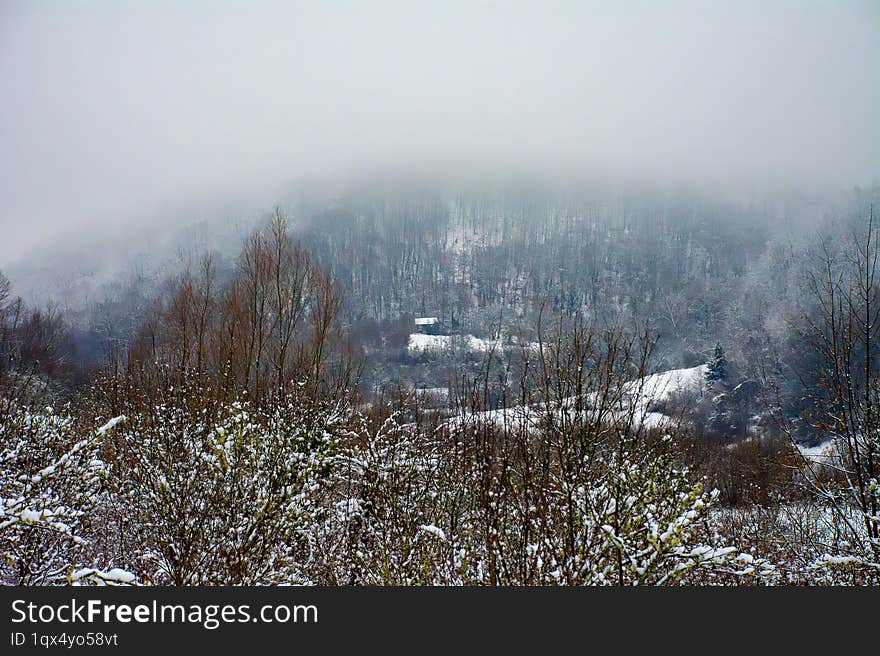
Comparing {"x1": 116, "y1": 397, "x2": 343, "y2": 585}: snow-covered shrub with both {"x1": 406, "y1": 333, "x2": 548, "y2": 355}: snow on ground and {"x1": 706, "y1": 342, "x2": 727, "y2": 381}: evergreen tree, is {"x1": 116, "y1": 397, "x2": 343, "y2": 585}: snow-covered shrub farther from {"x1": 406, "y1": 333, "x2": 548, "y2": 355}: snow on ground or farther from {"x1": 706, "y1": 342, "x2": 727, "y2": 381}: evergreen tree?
{"x1": 706, "y1": 342, "x2": 727, "y2": 381}: evergreen tree

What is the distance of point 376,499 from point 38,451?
3.82 meters

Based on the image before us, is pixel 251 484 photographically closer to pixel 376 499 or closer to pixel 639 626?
pixel 376 499

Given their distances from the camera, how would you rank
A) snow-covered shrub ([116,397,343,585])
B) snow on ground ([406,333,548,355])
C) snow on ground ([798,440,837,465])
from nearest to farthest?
snow-covered shrub ([116,397,343,585])
snow on ground ([798,440,837,465])
snow on ground ([406,333,548,355])

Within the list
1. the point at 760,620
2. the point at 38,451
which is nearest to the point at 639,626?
the point at 760,620

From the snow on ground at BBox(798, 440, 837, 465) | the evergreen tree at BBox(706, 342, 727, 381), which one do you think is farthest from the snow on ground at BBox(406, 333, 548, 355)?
the snow on ground at BBox(798, 440, 837, 465)

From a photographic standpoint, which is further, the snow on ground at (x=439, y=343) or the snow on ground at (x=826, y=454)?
the snow on ground at (x=439, y=343)

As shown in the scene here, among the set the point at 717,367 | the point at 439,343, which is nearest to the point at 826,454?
the point at 717,367

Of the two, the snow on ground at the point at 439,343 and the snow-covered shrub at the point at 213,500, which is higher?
the snow-covered shrub at the point at 213,500

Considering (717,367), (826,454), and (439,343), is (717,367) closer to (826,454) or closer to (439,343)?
(439,343)

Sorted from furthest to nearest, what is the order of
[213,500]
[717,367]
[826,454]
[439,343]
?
[439,343] → [717,367] → [826,454] → [213,500]

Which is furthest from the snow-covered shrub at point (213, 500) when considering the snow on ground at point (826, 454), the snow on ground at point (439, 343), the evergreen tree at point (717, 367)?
the evergreen tree at point (717, 367)

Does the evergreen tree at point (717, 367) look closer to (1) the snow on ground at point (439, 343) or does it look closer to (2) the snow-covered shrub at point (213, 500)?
(1) the snow on ground at point (439, 343)

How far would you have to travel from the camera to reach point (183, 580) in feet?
16.0

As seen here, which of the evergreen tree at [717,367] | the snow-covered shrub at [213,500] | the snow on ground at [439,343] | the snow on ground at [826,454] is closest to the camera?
the snow-covered shrub at [213,500]
